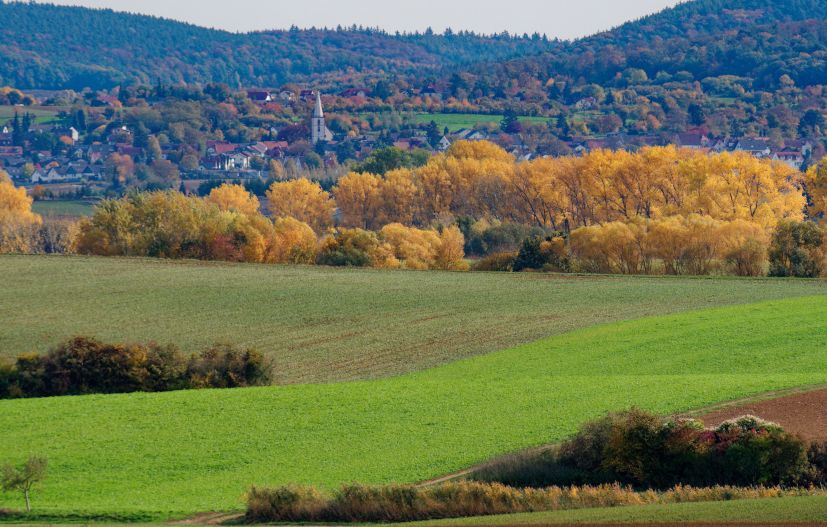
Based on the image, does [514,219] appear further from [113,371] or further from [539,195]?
[113,371]

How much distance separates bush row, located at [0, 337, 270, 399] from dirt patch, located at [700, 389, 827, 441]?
51.2 ft

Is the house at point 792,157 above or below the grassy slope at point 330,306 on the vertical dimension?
below

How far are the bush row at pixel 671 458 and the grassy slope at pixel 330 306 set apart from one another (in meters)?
15.2

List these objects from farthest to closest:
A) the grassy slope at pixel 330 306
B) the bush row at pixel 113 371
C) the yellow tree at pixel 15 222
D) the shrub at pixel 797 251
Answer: the yellow tree at pixel 15 222, the shrub at pixel 797 251, the grassy slope at pixel 330 306, the bush row at pixel 113 371

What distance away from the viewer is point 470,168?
11981cm

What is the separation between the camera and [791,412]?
32.2 meters

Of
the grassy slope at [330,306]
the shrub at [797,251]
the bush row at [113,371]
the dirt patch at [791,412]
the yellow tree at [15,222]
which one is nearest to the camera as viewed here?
the dirt patch at [791,412]

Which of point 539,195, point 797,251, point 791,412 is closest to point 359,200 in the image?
point 539,195

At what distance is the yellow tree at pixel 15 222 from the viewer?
323 feet

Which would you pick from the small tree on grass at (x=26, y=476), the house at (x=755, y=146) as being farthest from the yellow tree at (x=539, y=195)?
the small tree on grass at (x=26, y=476)

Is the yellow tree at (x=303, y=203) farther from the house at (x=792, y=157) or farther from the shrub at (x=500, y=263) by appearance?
the house at (x=792, y=157)

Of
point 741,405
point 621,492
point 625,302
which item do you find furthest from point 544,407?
point 625,302

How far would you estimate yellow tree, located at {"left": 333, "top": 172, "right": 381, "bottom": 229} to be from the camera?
117m

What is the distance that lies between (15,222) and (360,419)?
7728 cm
